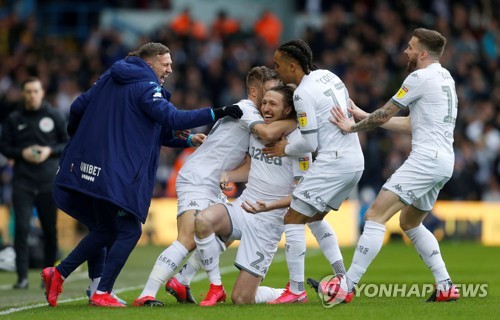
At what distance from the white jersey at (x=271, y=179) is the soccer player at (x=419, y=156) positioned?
0.71 m

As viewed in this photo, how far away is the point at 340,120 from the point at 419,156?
0.77 metres

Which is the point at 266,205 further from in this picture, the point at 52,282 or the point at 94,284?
the point at 52,282

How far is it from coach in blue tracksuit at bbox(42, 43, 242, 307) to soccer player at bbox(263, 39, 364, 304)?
0.60m

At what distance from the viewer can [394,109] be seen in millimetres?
10562

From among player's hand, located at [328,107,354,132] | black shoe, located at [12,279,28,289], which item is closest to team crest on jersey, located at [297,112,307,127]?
player's hand, located at [328,107,354,132]

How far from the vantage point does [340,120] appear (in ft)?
34.1

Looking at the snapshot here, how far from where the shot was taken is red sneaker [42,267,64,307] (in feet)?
34.6

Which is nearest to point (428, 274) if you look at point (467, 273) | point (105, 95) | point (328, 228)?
point (467, 273)

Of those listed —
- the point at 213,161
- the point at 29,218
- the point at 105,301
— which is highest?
the point at 213,161

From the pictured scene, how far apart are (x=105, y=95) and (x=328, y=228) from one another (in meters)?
2.38

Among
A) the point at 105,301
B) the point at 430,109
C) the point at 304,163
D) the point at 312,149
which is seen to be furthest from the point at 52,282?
the point at 430,109

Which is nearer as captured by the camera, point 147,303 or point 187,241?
point 147,303

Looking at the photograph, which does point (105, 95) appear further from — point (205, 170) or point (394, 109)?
point (394, 109)

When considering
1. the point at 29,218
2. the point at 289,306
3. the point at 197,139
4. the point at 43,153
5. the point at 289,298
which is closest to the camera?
the point at 289,306
